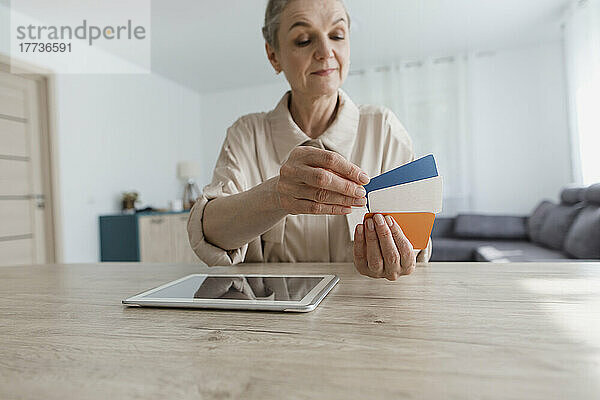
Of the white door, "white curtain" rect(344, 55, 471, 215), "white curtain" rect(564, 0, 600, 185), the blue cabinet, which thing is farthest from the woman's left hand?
"white curtain" rect(344, 55, 471, 215)

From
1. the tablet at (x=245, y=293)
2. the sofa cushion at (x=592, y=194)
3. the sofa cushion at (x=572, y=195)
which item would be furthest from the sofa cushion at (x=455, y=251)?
the tablet at (x=245, y=293)

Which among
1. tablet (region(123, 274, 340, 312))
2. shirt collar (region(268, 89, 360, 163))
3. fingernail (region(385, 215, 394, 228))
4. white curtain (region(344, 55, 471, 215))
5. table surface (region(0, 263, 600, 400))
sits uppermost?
white curtain (region(344, 55, 471, 215))

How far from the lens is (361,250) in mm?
801

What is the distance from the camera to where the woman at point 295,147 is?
1.06 m

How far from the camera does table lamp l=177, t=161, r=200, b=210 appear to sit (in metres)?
6.31

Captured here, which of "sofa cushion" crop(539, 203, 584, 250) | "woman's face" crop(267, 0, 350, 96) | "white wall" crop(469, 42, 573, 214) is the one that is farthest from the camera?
"white wall" crop(469, 42, 573, 214)

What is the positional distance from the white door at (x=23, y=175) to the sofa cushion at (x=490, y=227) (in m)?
4.43

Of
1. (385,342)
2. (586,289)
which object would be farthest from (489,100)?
(385,342)

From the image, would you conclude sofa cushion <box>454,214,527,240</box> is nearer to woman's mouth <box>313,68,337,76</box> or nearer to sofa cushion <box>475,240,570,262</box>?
sofa cushion <box>475,240,570,262</box>

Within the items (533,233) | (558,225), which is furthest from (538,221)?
(558,225)

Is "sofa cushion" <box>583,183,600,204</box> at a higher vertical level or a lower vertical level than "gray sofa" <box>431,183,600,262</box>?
higher

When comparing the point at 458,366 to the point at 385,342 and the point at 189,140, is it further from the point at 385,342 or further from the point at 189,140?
the point at 189,140

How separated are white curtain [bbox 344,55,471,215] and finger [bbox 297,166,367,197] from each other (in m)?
5.29

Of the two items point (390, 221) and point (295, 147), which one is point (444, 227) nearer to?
point (295, 147)
